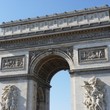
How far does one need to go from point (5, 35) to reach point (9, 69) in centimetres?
315

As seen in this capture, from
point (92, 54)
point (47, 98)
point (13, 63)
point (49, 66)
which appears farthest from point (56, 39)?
point (47, 98)

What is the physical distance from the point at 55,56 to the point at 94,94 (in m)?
5.26

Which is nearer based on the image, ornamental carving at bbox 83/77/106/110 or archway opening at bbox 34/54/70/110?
ornamental carving at bbox 83/77/106/110

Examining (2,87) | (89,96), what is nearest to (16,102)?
(2,87)

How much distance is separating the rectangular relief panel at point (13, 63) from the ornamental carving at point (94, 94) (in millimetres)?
5923

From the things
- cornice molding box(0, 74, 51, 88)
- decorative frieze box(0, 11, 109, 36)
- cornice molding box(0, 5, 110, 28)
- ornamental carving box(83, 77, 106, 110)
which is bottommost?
ornamental carving box(83, 77, 106, 110)

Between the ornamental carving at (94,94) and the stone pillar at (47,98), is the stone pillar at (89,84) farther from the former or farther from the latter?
the stone pillar at (47,98)

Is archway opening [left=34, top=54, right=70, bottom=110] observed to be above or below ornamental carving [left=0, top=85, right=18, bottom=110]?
above

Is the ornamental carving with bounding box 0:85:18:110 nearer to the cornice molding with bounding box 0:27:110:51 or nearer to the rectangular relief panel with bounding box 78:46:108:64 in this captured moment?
the cornice molding with bounding box 0:27:110:51

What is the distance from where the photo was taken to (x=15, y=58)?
25.2 meters

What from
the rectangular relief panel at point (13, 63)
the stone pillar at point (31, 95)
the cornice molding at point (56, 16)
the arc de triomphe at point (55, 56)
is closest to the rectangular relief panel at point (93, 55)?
the arc de triomphe at point (55, 56)

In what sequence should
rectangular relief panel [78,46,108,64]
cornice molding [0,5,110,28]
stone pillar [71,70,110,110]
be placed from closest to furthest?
1. stone pillar [71,70,110,110]
2. rectangular relief panel [78,46,108,64]
3. cornice molding [0,5,110,28]

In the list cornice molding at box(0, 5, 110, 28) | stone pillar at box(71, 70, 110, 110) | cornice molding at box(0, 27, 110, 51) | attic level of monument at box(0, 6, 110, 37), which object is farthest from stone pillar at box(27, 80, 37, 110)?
cornice molding at box(0, 5, 110, 28)

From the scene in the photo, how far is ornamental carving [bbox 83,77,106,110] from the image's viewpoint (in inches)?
828
